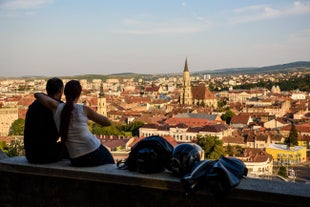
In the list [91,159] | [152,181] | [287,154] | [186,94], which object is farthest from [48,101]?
[186,94]

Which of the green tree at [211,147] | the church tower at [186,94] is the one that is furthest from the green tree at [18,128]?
the church tower at [186,94]

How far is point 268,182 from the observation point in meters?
2.44

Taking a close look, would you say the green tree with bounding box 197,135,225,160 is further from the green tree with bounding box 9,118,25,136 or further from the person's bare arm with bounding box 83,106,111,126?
the person's bare arm with bounding box 83,106,111,126

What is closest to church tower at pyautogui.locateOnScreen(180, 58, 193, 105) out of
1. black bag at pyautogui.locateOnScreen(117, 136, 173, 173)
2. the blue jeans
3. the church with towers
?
the church with towers

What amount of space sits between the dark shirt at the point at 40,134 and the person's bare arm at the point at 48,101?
0.16ft

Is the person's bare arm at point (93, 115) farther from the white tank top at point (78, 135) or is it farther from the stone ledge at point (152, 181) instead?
the stone ledge at point (152, 181)

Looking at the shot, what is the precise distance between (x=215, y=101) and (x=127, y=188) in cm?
6720

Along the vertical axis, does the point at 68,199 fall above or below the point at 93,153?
below

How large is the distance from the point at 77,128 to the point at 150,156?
1.82 feet

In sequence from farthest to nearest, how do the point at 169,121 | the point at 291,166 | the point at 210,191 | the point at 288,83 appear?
the point at 288,83
the point at 169,121
the point at 291,166
the point at 210,191

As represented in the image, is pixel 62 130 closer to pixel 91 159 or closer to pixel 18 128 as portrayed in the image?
pixel 91 159

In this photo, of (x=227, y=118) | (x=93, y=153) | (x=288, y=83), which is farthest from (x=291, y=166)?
(x=288, y=83)

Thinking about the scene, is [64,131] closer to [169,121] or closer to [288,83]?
[169,121]

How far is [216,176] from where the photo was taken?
2387 mm
